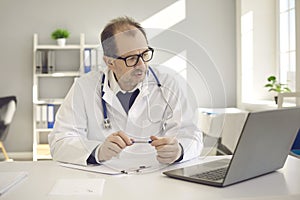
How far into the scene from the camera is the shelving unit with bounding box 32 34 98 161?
4.95m

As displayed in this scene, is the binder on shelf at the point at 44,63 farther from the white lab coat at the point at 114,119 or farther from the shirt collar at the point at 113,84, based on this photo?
the shirt collar at the point at 113,84

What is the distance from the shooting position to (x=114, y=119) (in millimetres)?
1164

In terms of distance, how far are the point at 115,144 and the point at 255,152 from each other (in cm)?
36

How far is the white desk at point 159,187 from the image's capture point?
3.10 ft

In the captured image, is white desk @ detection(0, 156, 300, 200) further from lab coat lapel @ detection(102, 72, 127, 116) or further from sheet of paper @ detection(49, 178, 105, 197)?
lab coat lapel @ detection(102, 72, 127, 116)

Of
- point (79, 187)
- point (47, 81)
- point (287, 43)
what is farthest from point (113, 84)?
point (47, 81)

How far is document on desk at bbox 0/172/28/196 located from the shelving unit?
3707mm

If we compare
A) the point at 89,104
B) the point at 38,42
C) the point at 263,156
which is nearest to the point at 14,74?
the point at 38,42

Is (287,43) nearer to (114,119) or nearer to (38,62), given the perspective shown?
(38,62)

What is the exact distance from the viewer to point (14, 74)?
5.16 meters

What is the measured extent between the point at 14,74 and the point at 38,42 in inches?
19.1

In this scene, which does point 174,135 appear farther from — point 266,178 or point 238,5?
point 238,5

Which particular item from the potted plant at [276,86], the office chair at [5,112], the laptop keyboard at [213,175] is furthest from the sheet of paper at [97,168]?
the office chair at [5,112]

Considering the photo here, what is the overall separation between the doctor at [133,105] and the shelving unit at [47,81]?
3636mm
